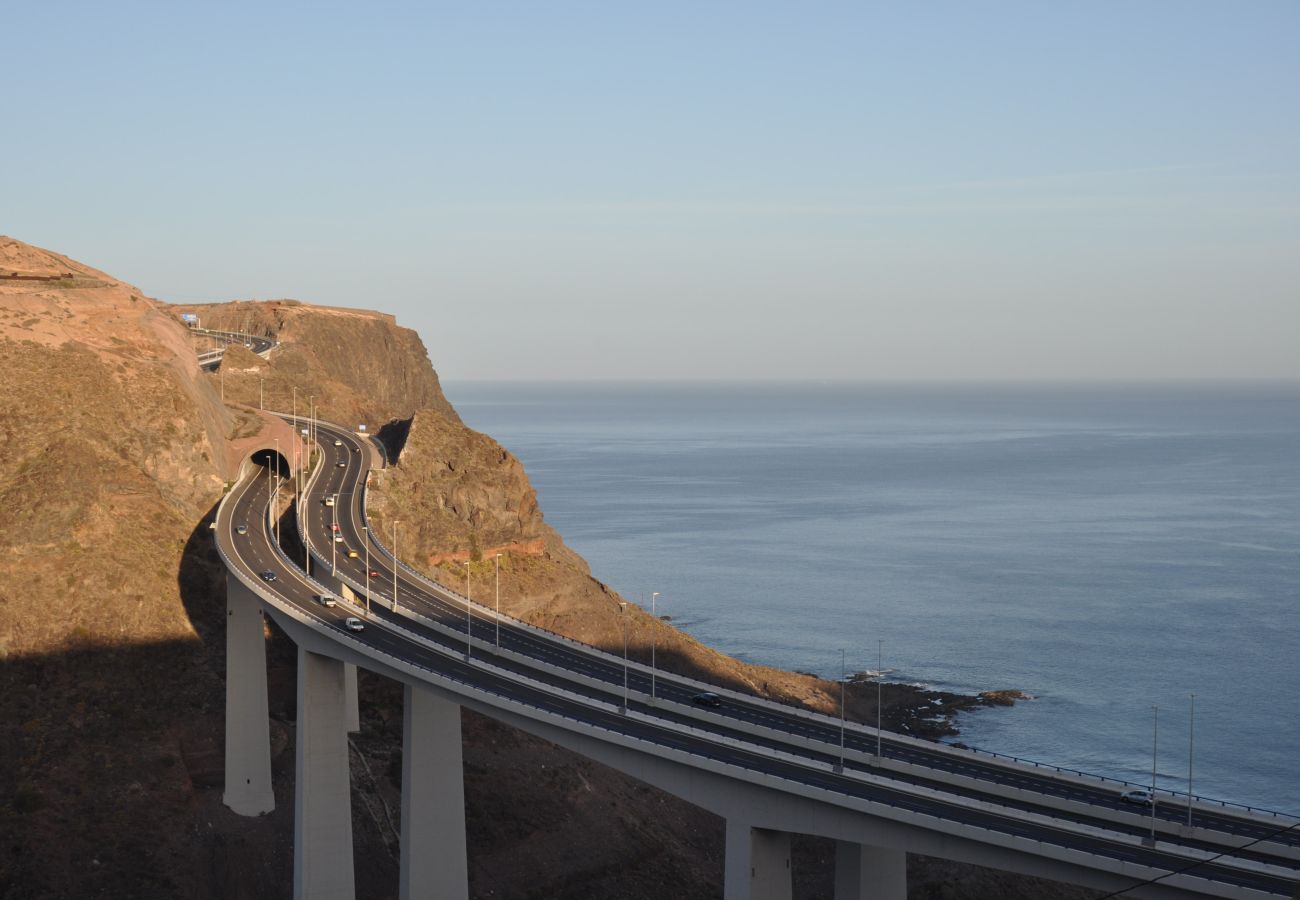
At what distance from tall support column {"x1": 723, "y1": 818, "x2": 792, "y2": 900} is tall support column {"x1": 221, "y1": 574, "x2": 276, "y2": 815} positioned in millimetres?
42286

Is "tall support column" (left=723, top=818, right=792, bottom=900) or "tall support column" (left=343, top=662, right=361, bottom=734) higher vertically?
"tall support column" (left=723, top=818, right=792, bottom=900)

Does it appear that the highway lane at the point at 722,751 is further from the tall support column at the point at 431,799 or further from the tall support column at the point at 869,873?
the tall support column at the point at 869,873

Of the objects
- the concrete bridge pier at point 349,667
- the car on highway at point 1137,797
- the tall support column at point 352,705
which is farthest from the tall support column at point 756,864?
the tall support column at point 352,705

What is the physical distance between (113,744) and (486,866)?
75.4 feet

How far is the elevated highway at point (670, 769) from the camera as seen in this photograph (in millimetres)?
43562

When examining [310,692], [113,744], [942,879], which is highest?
[310,692]

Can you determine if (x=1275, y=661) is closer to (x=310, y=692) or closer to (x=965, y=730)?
(x=965, y=730)

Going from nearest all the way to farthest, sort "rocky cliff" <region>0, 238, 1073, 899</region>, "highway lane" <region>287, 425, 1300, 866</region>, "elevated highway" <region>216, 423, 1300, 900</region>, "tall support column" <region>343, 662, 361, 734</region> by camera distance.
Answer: "elevated highway" <region>216, 423, 1300, 900</region> → "highway lane" <region>287, 425, 1300, 866</region> → "rocky cliff" <region>0, 238, 1073, 899</region> → "tall support column" <region>343, 662, 361, 734</region>

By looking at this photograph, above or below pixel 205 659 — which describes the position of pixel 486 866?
below

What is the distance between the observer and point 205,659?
3649 inches

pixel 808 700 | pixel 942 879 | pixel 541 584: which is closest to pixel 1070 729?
pixel 808 700

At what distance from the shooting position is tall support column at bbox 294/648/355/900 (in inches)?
2721

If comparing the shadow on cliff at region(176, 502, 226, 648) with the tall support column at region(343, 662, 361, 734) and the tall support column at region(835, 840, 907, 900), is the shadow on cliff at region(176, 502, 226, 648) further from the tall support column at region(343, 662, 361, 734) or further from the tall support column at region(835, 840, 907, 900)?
the tall support column at region(835, 840, 907, 900)

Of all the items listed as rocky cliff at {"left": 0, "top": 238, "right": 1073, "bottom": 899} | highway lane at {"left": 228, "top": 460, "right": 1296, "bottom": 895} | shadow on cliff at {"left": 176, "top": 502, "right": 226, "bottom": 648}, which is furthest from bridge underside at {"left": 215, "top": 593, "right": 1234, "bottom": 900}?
shadow on cliff at {"left": 176, "top": 502, "right": 226, "bottom": 648}
